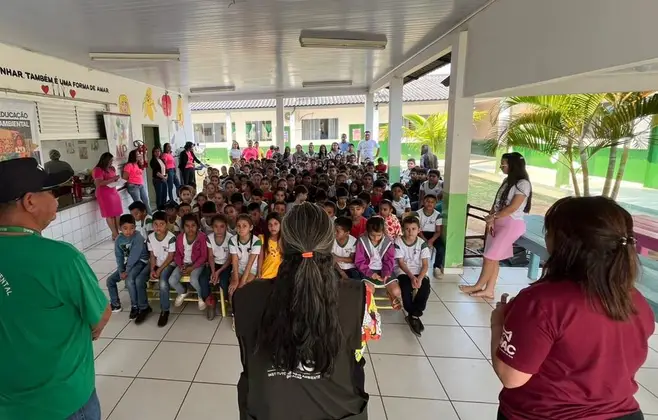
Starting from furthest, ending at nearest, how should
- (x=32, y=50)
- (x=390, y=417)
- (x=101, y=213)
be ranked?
(x=101, y=213), (x=32, y=50), (x=390, y=417)

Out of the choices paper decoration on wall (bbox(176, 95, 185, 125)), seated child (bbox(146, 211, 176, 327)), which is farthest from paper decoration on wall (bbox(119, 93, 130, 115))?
seated child (bbox(146, 211, 176, 327))

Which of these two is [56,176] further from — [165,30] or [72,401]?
[165,30]

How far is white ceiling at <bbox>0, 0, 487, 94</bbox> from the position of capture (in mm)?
3217

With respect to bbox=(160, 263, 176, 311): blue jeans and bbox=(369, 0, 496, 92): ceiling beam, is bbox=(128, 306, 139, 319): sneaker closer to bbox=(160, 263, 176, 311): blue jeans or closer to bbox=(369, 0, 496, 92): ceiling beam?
bbox=(160, 263, 176, 311): blue jeans

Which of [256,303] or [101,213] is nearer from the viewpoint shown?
[256,303]

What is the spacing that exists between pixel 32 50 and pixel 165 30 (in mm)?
2151

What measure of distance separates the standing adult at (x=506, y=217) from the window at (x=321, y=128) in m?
16.0

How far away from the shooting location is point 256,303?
3.76ft

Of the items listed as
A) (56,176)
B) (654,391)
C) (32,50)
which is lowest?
(654,391)

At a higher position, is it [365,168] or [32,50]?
[32,50]

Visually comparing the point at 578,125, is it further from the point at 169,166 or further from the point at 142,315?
the point at 169,166

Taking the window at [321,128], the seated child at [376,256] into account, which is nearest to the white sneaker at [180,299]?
the seated child at [376,256]

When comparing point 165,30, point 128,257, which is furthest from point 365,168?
Result: point 128,257

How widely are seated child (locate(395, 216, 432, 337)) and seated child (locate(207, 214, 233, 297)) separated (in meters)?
1.51
